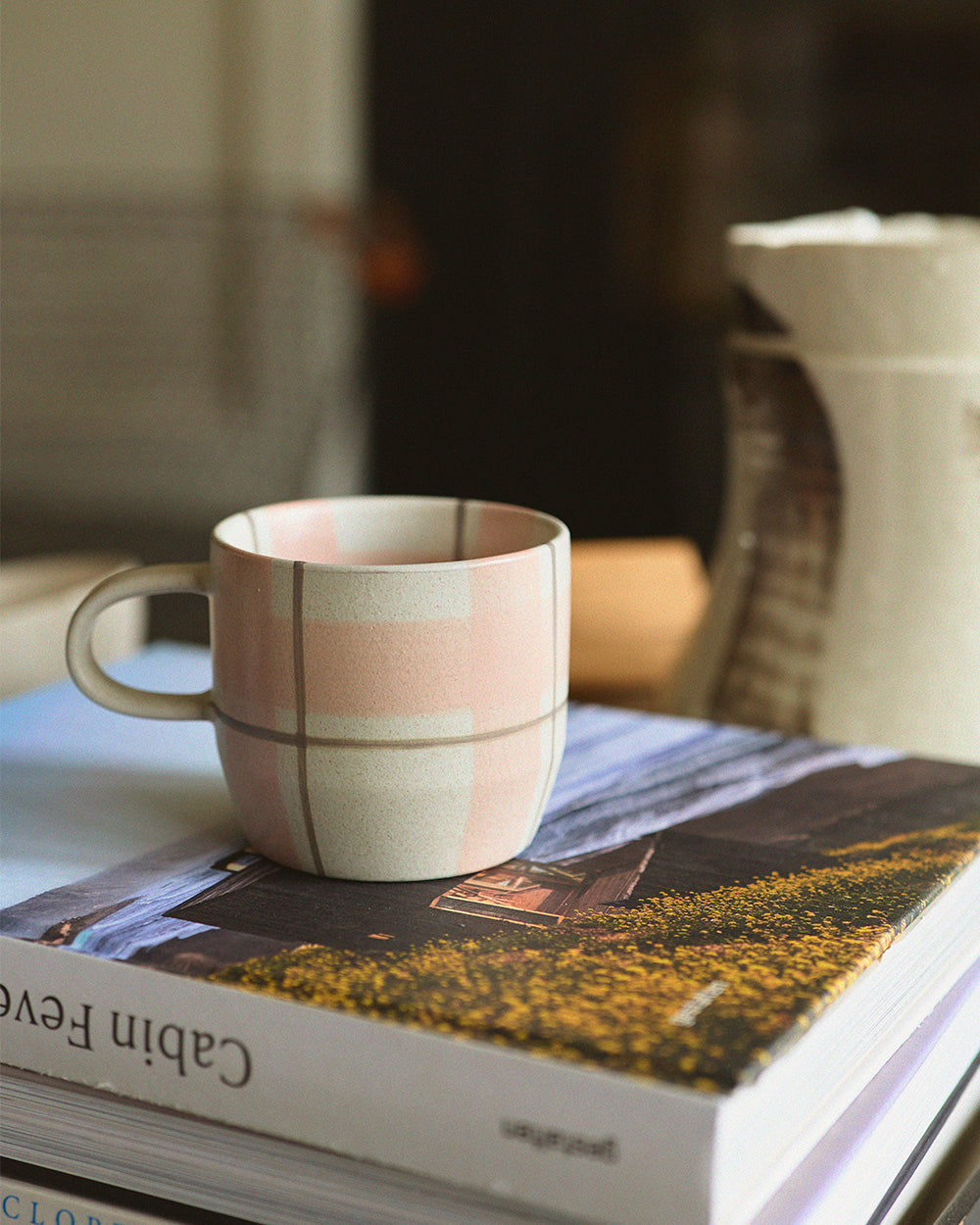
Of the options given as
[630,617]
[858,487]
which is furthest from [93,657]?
[630,617]

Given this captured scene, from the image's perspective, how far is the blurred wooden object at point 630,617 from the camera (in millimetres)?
584

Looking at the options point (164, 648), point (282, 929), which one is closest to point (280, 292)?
point (164, 648)

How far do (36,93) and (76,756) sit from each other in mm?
2442

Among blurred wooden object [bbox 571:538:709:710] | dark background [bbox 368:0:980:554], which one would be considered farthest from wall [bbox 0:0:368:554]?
blurred wooden object [bbox 571:538:709:710]

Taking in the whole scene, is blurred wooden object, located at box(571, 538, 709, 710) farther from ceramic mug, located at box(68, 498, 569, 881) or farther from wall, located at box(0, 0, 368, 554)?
wall, located at box(0, 0, 368, 554)

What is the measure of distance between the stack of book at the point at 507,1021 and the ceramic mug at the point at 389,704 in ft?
0.04

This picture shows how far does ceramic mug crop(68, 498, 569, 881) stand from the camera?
0.93 feet

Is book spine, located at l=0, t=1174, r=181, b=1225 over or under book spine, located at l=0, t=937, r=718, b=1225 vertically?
under

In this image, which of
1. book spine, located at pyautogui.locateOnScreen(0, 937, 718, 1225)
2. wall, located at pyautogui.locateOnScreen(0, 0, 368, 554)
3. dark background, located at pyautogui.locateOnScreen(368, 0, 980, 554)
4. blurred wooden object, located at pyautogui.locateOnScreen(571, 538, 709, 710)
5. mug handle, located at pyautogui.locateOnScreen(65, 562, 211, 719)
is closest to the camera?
book spine, located at pyautogui.locateOnScreen(0, 937, 718, 1225)

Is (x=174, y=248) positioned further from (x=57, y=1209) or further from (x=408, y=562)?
(x=57, y=1209)

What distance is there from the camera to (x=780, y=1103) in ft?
0.75

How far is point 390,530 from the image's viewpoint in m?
0.36

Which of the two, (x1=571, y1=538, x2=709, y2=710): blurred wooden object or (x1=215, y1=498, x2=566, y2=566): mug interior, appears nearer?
(x1=215, y1=498, x2=566, y2=566): mug interior

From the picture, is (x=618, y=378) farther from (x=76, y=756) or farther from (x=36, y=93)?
(x=76, y=756)
